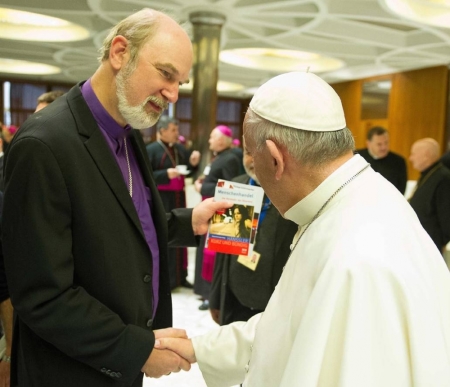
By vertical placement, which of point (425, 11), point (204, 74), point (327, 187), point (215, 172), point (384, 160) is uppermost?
point (425, 11)

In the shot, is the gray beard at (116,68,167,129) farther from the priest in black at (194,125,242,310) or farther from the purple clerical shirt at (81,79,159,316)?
the priest in black at (194,125,242,310)

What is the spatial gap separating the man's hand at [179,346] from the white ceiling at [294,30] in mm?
6330

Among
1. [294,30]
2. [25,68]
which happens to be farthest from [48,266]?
[25,68]

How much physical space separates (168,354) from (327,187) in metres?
0.82

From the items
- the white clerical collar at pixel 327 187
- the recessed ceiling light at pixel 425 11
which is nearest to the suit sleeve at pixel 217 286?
the white clerical collar at pixel 327 187

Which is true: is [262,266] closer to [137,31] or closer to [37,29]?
[137,31]

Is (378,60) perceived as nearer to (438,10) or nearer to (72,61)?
(438,10)

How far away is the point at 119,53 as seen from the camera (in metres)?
1.56

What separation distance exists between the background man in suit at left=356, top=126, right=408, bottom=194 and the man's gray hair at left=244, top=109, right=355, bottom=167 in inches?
216

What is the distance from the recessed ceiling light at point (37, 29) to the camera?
33.7ft

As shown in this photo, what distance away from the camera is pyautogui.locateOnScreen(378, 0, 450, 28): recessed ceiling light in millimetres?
7465

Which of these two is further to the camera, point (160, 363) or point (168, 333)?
point (168, 333)

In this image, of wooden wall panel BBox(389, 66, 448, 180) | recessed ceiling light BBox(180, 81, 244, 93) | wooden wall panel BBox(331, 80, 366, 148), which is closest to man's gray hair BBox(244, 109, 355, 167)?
wooden wall panel BBox(389, 66, 448, 180)

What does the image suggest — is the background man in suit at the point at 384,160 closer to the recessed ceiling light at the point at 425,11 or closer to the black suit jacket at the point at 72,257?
the recessed ceiling light at the point at 425,11
